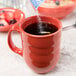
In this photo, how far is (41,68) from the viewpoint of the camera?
0.39m

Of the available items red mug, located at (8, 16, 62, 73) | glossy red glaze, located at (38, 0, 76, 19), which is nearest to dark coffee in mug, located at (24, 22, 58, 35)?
red mug, located at (8, 16, 62, 73)

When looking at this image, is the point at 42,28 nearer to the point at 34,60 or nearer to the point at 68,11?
the point at 34,60

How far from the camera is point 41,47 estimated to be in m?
0.36

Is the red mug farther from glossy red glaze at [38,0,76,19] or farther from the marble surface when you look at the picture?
glossy red glaze at [38,0,76,19]

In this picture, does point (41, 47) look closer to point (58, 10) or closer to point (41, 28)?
point (41, 28)

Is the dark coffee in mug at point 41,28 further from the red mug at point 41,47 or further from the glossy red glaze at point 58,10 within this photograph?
the glossy red glaze at point 58,10

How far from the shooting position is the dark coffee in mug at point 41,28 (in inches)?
15.1

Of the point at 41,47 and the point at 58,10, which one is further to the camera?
the point at 58,10

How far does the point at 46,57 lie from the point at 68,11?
0.26 meters

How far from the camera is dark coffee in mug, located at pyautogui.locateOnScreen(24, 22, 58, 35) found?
385 millimetres

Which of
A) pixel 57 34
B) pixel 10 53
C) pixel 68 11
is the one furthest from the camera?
pixel 68 11

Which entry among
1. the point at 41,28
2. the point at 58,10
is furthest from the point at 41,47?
the point at 58,10

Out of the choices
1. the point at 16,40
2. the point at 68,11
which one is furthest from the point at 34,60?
the point at 68,11

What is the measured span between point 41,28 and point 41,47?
55mm
